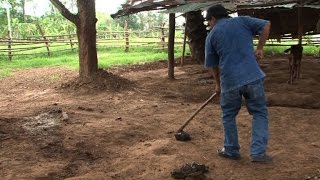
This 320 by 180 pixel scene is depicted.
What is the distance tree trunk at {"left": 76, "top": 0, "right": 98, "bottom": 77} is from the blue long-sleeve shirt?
586 centimetres

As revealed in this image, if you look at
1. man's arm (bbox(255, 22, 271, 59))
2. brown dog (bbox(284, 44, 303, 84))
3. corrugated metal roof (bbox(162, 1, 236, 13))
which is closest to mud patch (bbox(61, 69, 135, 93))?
corrugated metal roof (bbox(162, 1, 236, 13))

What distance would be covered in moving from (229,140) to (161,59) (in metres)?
12.2

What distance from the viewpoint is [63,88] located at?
9.73 metres

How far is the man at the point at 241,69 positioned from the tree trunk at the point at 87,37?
18.9ft

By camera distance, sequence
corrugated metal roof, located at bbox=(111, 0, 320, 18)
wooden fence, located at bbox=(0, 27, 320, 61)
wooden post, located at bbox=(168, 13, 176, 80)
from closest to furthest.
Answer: corrugated metal roof, located at bbox=(111, 0, 320, 18)
wooden post, located at bbox=(168, 13, 176, 80)
wooden fence, located at bbox=(0, 27, 320, 61)

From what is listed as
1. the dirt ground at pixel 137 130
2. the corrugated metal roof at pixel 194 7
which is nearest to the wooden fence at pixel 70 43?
the dirt ground at pixel 137 130

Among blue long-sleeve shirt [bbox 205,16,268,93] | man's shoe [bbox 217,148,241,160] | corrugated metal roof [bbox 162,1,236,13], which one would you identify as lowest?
man's shoe [bbox 217,148,241,160]

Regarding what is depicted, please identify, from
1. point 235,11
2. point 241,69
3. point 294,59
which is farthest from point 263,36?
point 235,11

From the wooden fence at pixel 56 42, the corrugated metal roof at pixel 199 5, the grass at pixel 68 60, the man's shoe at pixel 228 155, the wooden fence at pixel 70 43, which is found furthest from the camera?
the wooden fence at pixel 56 42

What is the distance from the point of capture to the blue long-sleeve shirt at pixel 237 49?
161 inches

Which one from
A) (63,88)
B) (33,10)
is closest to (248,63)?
(63,88)

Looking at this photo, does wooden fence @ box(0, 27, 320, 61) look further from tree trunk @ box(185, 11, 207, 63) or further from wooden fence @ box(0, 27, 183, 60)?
tree trunk @ box(185, 11, 207, 63)

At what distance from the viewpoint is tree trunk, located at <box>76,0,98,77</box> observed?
31.2ft

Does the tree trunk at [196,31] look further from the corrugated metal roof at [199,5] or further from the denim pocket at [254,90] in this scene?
the denim pocket at [254,90]
